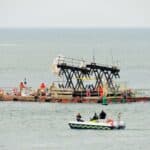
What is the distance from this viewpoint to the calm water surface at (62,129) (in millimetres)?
84625

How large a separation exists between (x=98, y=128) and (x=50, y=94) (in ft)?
80.2

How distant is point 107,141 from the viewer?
86562mm

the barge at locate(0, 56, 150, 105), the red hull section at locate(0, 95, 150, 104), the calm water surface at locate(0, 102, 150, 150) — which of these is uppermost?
the barge at locate(0, 56, 150, 105)

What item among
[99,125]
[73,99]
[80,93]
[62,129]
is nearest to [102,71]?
[80,93]

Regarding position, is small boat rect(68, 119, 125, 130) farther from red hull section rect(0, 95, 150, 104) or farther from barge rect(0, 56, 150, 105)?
red hull section rect(0, 95, 150, 104)

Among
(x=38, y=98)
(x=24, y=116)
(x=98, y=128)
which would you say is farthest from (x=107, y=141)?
(x=38, y=98)

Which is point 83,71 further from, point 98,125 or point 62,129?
point 98,125

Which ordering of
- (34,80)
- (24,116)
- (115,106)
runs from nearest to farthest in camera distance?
(24,116)
(115,106)
(34,80)

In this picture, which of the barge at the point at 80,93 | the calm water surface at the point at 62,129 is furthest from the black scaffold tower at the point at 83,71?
the calm water surface at the point at 62,129

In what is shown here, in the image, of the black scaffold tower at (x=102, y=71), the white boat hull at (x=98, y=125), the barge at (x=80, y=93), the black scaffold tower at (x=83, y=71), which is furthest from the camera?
the black scaffold tower at (x=102, y=71)

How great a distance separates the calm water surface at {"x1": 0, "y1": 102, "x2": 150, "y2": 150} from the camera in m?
84.6

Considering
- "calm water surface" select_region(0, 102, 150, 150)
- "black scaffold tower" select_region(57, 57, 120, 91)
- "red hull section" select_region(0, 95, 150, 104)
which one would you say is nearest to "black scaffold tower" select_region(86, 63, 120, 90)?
"black scaffold tower" select_region(57, 57, 120, 91)

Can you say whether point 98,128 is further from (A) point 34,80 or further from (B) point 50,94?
(A) point 34,80

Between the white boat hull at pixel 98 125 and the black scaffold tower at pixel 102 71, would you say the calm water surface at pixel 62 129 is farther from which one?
the black scaffold tower at pixel 102 71
